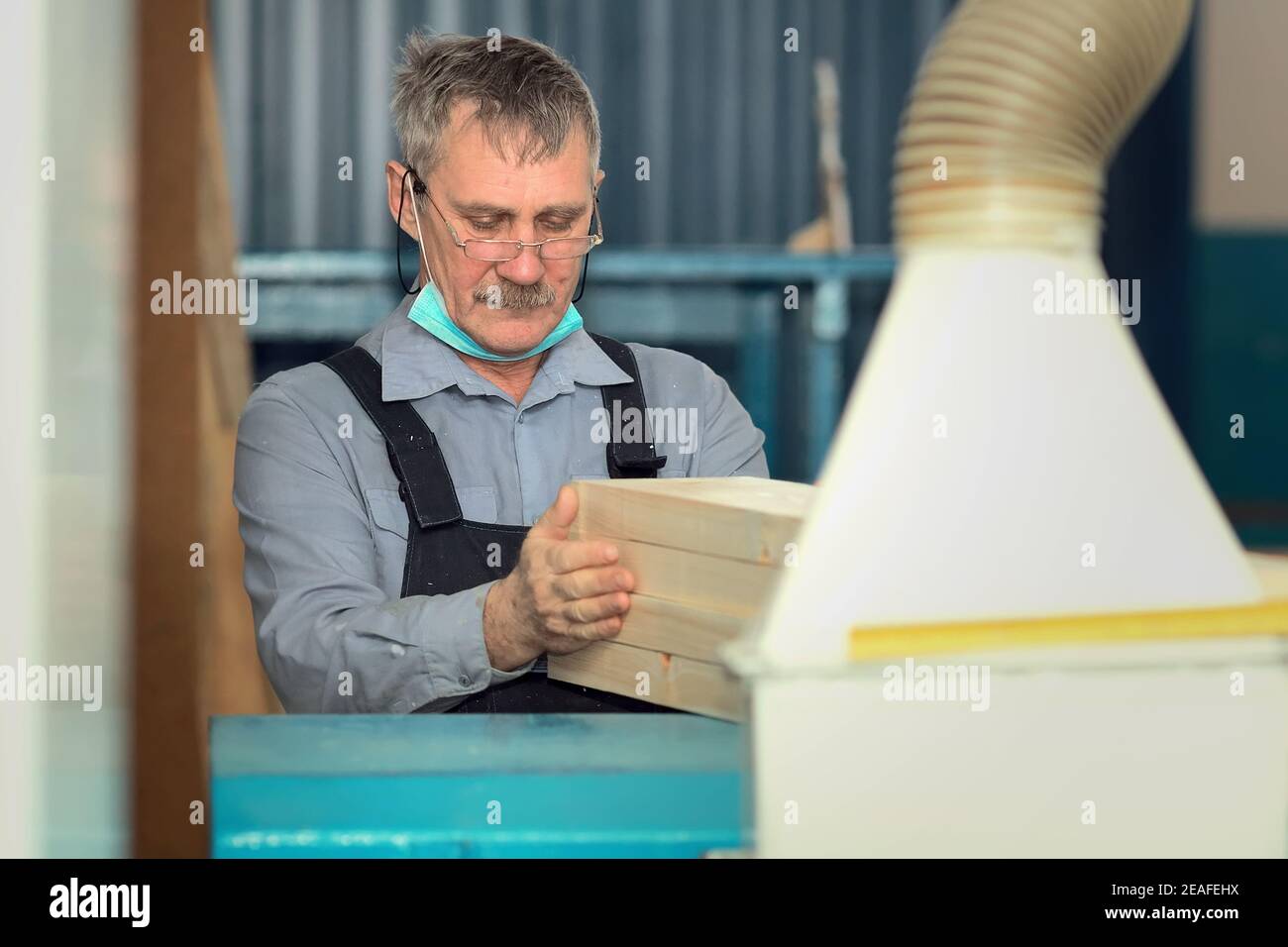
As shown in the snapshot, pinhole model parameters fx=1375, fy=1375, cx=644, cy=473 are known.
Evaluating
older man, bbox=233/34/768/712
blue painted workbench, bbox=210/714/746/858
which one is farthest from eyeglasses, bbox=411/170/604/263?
blue painted workbench, bbox=210/714/746/858

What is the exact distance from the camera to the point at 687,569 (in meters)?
1.35

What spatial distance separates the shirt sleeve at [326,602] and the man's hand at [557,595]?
0.16 ft

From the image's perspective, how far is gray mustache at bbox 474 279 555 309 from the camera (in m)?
1.94

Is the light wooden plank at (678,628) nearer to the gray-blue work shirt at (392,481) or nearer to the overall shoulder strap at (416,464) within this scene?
the gray-blue work shirt at (392,481)

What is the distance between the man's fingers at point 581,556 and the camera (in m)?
1.43

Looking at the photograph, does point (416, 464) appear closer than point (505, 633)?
No

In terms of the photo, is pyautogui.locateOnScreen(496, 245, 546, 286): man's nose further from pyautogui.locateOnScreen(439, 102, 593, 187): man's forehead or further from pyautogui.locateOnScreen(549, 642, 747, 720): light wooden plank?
pyautogui.locateOnScreen(549, 642, 747, 720): light wooden plank

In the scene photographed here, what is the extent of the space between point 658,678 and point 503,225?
772 mm

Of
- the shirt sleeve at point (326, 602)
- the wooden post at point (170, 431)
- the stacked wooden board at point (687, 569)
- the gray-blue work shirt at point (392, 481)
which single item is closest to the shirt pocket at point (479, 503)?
the gray-blue work shirt at point (392, 481)

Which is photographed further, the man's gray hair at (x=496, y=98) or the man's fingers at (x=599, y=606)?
the man's gray hair at (x=496, y=98)

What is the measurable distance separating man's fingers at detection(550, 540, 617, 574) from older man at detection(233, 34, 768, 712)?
8.8 inches

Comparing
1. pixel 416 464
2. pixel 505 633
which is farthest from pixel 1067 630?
pixel 416 464

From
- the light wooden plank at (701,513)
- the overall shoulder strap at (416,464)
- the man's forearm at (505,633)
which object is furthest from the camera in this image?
the overall shoulder strap at (416,464)

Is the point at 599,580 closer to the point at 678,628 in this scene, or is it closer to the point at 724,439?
the point at 678,628
